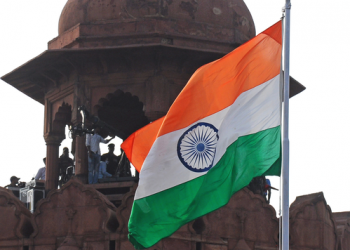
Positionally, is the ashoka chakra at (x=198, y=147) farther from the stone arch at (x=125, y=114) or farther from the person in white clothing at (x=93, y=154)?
the stone arch at (x=125, y=114)

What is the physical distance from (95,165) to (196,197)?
8135 mm

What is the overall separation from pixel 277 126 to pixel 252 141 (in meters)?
0.46

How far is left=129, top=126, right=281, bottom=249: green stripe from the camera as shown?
15.5m

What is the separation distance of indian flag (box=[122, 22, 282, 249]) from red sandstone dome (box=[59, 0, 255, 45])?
7.27 meters

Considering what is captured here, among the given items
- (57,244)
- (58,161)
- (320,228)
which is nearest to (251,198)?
(320,228)

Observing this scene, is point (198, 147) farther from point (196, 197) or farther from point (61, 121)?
point (61, 121)

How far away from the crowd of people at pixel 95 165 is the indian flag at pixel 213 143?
7.45m

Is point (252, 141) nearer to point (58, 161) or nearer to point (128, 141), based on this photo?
point (128, 141)

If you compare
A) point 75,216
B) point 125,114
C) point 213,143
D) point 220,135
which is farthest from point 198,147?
point 125,114

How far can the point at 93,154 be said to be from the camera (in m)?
23.4

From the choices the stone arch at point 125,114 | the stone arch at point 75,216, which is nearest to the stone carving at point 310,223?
the stone arch at point 75,216

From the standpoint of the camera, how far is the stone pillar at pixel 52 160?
24.5m

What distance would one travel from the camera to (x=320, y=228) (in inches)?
852

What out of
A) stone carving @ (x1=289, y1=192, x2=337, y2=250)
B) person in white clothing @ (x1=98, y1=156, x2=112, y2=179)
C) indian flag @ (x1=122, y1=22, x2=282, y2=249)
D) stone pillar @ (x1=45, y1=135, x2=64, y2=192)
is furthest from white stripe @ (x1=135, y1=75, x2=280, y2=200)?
stone pillar @ (x1=45, y1=135, x2=64, y2=192)
